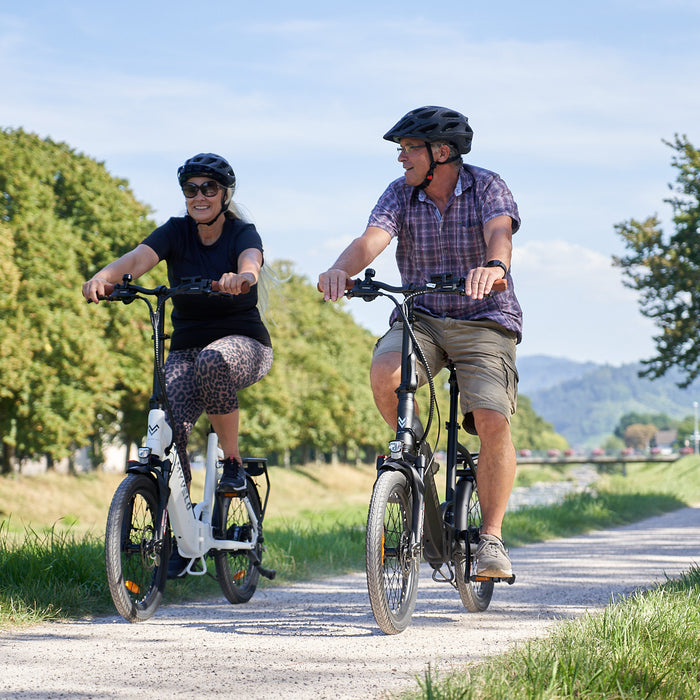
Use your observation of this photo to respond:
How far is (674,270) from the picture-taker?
2086 centimetres

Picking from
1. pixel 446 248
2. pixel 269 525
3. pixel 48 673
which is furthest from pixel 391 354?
pixel 269 525

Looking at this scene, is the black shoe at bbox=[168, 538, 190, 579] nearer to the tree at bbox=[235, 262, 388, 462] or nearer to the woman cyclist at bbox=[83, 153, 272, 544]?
the woman cyclist at bbox=[83, 153, 272, 544]

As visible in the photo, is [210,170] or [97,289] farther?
[210,170]

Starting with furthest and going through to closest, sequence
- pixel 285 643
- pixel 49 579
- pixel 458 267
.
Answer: pixel 49 579, pixel 458 267, pixel 285 643

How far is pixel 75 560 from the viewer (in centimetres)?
526

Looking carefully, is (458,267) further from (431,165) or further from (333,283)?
(333,283)

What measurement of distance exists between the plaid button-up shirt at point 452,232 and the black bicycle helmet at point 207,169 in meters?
0.94

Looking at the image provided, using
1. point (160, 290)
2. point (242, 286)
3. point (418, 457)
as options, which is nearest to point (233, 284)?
point (242, 286)

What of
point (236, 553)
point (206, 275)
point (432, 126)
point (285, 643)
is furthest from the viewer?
point (206, 275)

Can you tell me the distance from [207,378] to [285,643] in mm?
1538

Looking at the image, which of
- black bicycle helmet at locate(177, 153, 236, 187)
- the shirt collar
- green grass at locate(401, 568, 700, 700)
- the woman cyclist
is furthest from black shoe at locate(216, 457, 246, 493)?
green grass at locate(401, 568, 700, 700)

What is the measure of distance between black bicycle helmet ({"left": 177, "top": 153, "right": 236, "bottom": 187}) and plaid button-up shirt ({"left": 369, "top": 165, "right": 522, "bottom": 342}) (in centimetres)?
94

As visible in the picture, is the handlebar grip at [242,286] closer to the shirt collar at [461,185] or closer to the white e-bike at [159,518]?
the white e-bike at [159,518]

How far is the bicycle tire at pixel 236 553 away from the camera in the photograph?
5.25m
